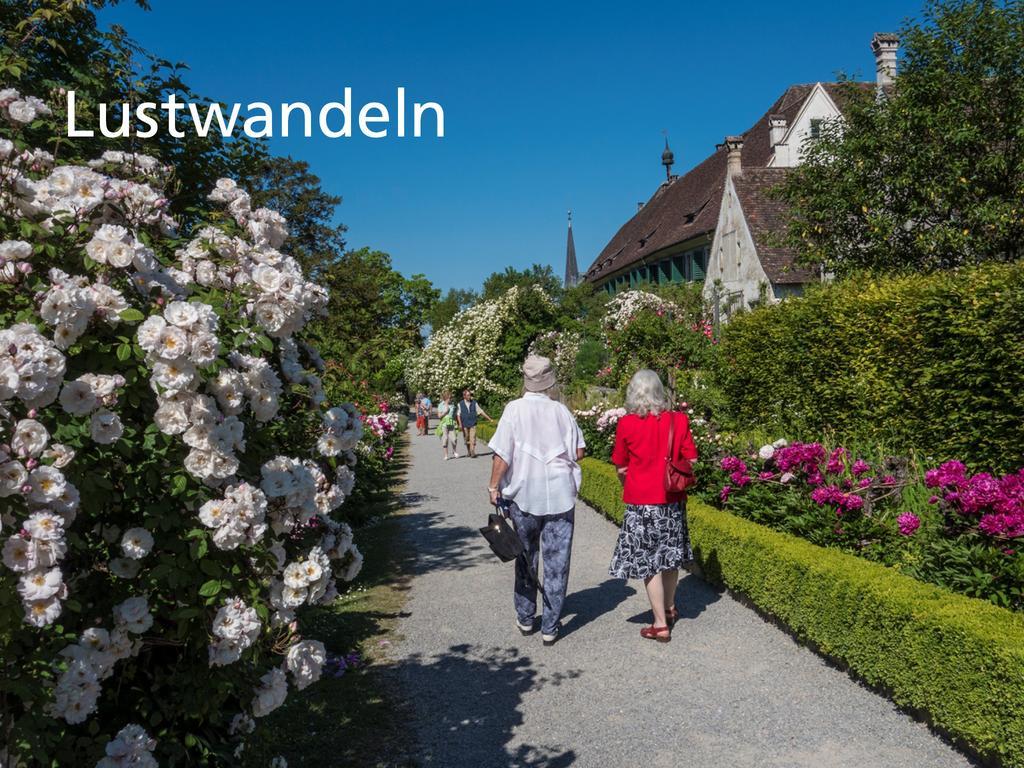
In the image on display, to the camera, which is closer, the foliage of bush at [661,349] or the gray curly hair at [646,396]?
the gray curly hair at [646,396]

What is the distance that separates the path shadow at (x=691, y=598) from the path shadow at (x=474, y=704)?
1202mm

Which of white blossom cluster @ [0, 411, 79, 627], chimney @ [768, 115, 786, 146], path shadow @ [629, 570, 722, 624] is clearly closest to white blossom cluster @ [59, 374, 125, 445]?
white blossom cluster @ [0, 411, 79, 627]

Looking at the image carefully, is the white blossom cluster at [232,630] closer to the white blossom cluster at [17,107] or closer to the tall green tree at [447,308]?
the white blossom cluster at [17,107]

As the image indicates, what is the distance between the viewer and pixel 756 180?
28094mm

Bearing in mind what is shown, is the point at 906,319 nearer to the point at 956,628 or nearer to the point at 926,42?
the point at 956,628

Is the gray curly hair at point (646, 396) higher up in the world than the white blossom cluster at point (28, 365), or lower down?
lower down

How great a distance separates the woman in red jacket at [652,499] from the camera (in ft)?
18.8

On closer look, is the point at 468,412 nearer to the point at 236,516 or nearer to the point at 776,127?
the point at 236,516

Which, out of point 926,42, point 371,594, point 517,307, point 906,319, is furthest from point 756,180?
point 371,594

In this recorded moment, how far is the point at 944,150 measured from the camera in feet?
45.3

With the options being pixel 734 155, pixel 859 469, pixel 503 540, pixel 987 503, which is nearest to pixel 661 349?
pixel 859 469

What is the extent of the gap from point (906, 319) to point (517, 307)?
2213 cm

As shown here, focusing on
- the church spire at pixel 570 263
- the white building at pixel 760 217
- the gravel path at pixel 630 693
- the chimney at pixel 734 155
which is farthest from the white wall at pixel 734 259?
the church spire at pixel 570 263

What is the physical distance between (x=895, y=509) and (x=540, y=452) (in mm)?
2547
